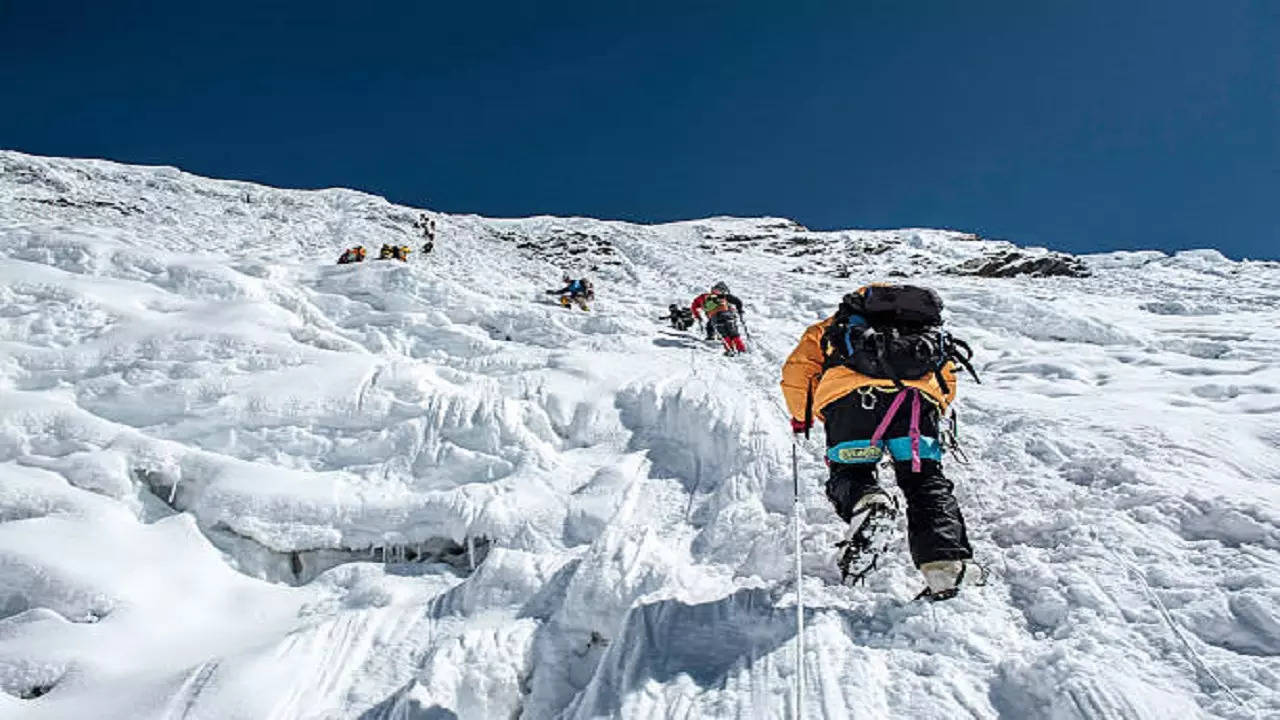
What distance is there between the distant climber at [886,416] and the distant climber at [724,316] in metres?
5.55

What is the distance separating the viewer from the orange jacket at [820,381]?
3.20 metres

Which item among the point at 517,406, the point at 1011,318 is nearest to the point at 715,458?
the point at 517,406

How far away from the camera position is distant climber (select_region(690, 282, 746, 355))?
30.3 feet

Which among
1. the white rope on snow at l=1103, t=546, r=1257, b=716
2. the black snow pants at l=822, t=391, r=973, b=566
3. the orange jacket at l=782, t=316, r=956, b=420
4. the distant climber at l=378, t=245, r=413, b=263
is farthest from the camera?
the distant climber at l=378, t=245, r=413, b=263

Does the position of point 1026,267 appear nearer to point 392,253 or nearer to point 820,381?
point 392,253

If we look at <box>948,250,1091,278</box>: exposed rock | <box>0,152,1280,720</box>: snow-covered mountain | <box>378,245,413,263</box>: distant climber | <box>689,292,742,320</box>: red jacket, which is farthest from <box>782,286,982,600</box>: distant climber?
<box>948,250,1091,278</box>: exposed rock

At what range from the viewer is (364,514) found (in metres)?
4.11

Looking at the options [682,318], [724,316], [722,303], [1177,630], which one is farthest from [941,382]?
[682,318]

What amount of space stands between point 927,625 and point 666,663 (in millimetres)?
999

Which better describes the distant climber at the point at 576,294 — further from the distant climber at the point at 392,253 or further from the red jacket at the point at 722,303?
the distant climber at the point at 392,253

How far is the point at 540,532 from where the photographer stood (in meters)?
4.02

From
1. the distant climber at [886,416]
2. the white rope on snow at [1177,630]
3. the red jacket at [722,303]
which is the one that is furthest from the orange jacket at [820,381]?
the red jacket at [722,303]

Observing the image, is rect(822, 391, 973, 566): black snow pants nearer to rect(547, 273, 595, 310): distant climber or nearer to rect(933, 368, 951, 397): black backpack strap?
rect(933, 368, 951, 397): black backpack strap

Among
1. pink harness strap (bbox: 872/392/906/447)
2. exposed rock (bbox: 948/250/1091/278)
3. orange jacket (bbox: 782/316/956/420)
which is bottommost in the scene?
pink harness strap (bbox: 872/392/906/447)
